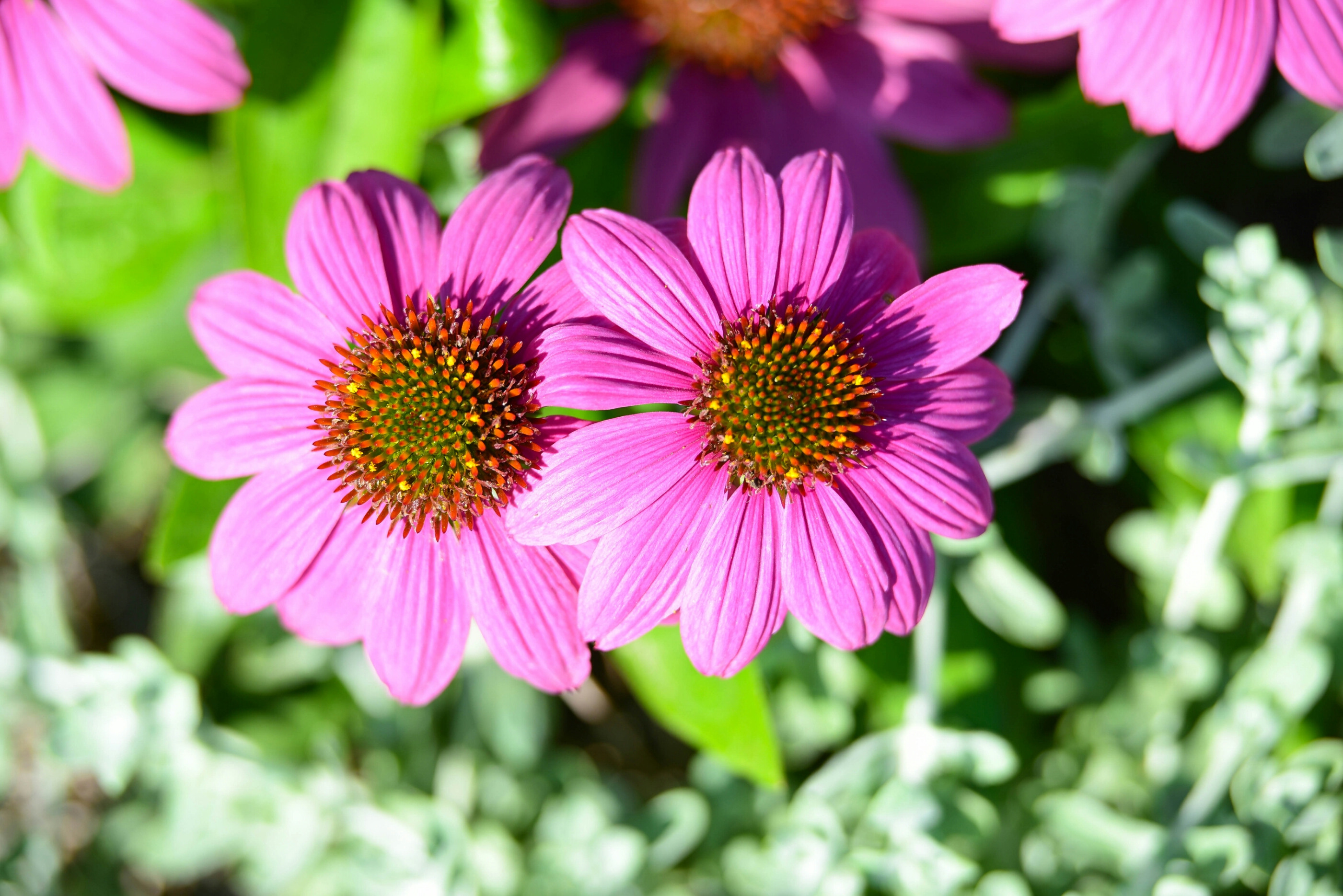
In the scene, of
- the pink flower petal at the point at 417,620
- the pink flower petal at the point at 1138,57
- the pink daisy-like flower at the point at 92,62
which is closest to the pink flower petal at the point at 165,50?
the pink daisy-like flower at the point at 92,62

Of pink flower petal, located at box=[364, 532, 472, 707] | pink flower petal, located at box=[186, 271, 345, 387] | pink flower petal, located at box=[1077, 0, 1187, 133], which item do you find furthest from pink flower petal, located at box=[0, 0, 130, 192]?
pink flower petal, located at box=[1077, 0, 1187, 133]

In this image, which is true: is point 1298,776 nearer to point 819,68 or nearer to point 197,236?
point 819,68

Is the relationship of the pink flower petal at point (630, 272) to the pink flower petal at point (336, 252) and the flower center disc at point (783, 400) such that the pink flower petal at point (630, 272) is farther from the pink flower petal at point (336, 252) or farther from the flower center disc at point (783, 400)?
the pink flower petal at point (336, 252)

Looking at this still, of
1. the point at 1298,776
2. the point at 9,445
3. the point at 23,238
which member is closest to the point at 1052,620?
the point at 1298,776

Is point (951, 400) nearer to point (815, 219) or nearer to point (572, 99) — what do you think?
point (815, 219)

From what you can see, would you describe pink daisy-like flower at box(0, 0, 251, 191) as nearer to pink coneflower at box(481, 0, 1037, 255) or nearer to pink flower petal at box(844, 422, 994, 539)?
pink coneflower at box(481, 0, 1037, 255)

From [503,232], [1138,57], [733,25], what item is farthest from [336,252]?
[1138,57]
